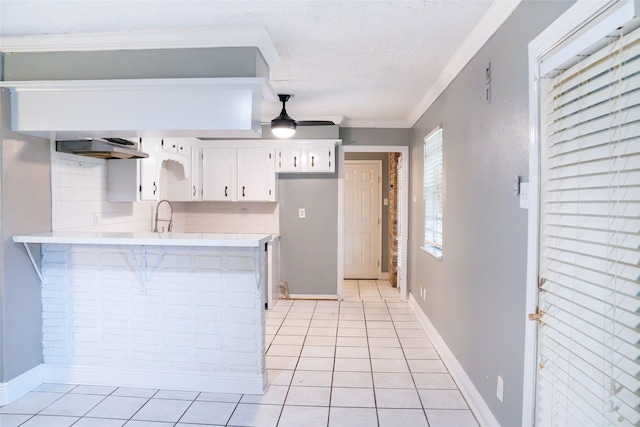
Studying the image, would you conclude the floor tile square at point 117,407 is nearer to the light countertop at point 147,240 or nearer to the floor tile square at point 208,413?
the floor tile square at point 208,413

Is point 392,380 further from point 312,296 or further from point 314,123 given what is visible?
point 314,123

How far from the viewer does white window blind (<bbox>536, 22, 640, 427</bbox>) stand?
3.62ft

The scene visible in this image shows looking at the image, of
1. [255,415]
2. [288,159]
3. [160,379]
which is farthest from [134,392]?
[288,159]

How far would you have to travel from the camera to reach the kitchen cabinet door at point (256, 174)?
4832 millimetres

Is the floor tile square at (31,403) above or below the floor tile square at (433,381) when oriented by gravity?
below

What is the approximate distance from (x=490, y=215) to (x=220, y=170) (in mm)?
3566

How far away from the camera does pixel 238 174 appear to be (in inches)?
191

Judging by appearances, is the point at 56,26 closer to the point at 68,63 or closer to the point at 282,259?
the point at 68,63

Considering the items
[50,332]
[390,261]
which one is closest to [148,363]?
[50,332]

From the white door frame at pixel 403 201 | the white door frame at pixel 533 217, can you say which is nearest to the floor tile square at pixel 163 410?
the white door frame at pixel 533 217

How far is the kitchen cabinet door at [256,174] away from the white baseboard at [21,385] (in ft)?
8.95

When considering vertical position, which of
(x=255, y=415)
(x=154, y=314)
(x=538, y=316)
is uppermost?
(x=538, y=316)

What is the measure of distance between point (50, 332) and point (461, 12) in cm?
352

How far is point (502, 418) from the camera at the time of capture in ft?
Answer: 6.51
